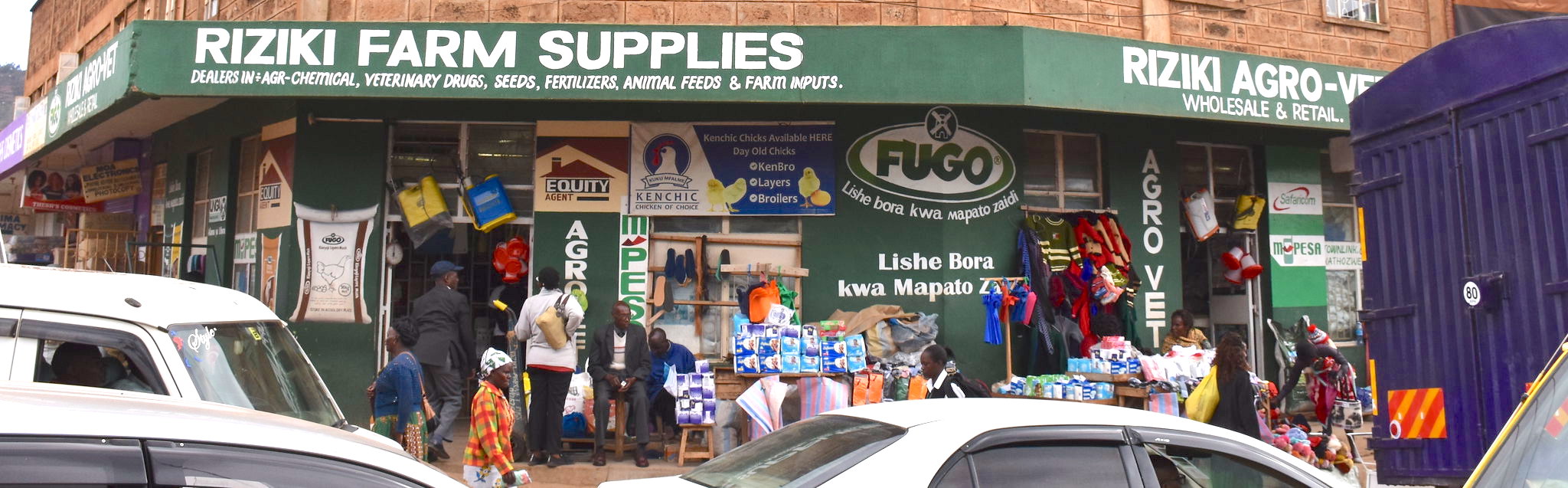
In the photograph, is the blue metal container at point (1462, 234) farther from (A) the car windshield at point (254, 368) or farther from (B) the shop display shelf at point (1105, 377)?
(A) the car windshield at point (254, 368)

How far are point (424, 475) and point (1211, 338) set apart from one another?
11.9 m

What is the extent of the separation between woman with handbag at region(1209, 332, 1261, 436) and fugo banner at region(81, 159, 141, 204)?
14.1 metres

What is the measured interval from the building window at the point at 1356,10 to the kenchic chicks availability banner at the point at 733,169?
21.6 ft

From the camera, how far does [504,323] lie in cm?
1196

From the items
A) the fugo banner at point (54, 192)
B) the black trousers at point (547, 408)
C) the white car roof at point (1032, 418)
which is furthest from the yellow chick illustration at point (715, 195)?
the fugo banner at point (54, 192)

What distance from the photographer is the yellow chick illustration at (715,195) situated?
34.8ft

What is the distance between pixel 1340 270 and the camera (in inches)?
505

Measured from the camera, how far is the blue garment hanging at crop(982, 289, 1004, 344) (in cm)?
1027

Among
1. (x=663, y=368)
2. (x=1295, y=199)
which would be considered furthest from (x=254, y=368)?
(x=1295, y=199)

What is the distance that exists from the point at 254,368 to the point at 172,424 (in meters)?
2.69

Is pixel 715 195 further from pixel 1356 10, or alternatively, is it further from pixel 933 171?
pixel 1356 10

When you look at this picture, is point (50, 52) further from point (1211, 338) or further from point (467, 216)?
point (1211, 338)

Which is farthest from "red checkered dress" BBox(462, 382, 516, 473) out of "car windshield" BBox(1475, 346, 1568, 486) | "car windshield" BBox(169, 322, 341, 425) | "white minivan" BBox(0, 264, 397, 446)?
"car windshield" BBox(1475, 346, 1568, 486)

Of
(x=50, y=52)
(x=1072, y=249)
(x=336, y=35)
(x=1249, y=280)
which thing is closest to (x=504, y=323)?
(x=336, y=35)
